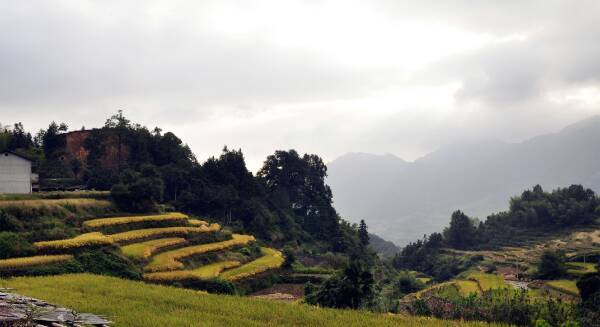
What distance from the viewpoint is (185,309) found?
16.5 meters

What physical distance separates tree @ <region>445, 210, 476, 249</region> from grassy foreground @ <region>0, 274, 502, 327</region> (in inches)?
3609

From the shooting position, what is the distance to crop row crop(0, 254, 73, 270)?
2538 cm

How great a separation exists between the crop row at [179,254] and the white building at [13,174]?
17.5 m

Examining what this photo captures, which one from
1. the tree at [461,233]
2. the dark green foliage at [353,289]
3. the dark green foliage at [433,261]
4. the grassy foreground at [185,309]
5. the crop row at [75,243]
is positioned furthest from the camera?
the tree at [461,233]

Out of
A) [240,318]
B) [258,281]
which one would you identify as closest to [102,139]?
[258,281]

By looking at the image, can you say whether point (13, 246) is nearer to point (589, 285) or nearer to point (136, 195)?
point (136, 195)

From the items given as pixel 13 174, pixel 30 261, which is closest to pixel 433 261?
pixel 13 174

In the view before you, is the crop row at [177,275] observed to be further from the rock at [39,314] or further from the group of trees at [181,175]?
the group of trees at [181,175]

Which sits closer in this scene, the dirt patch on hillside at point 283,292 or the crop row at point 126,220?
the dirt patch on hillside at point 283,292

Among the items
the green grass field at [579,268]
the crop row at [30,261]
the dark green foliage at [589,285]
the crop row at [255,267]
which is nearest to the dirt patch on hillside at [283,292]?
the crop row at [255,267]

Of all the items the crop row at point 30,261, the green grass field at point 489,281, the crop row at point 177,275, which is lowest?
the green grass field at point 489,281

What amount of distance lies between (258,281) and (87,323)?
26.1 meters

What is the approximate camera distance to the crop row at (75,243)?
1144 inches

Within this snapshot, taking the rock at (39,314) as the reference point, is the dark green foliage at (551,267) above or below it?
below
